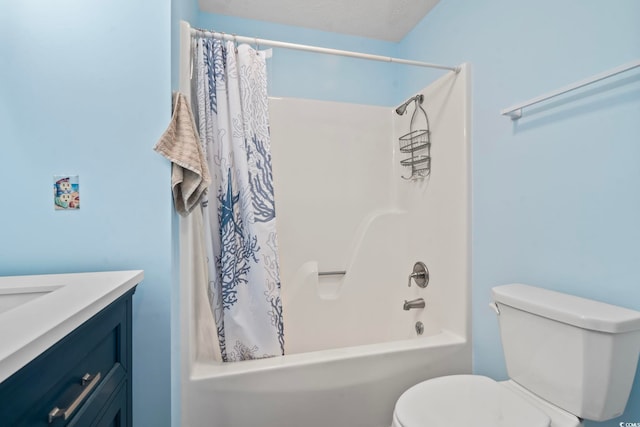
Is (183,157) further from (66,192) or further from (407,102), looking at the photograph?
(407,102)

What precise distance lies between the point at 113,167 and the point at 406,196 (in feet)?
5.53

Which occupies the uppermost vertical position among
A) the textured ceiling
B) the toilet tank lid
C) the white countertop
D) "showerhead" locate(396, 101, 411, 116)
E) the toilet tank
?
the textured ceiling

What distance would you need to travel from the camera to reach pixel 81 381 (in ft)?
2.20

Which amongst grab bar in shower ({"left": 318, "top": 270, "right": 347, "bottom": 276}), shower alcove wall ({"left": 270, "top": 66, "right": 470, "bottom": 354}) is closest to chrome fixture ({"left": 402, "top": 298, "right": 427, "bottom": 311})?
shower alcove wall ({"left": 270, "top": 66, "right": 470, "bottom": 354})

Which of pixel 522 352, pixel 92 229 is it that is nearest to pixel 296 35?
pixel 92 229

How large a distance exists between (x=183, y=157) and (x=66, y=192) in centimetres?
42

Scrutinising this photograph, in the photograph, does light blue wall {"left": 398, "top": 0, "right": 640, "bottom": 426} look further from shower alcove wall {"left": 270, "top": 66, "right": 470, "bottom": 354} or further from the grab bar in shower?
the grab bar in shower

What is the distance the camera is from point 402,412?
3.24 feet

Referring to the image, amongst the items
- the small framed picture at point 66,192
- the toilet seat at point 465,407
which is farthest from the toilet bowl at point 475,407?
the small framed picture at point 66,192

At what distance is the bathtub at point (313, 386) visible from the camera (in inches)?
46.5

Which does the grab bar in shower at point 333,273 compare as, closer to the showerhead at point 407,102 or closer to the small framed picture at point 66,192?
the showerhead at point 407,102

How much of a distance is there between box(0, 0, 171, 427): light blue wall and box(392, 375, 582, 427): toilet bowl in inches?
34.8

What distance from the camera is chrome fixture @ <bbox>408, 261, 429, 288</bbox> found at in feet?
5.98

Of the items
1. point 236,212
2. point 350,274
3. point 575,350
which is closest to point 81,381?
point 236,212
